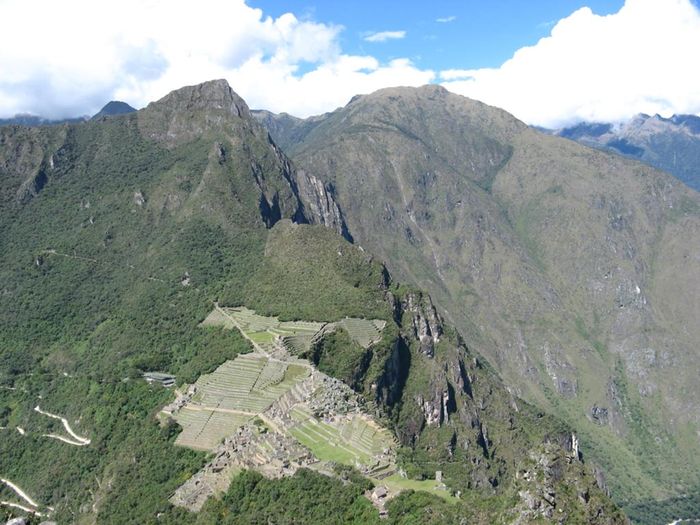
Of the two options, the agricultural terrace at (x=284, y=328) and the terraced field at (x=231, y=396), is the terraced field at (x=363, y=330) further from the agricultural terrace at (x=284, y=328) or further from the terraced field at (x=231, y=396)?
the terraced field at (x=231, y=396)

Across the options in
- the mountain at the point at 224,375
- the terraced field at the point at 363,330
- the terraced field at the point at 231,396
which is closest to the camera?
the mountain at the point at 224,375

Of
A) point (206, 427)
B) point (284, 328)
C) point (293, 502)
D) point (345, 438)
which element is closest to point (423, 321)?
point (284, 328)

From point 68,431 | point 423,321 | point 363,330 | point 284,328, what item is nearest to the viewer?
point 68,431

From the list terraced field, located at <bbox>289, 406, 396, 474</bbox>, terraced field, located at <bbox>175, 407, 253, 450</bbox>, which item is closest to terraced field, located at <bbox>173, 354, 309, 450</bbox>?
terraced field, located at <bbox>175, 407, 253, 450</bbox>

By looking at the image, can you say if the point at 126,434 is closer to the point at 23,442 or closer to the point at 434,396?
the point at 23,442

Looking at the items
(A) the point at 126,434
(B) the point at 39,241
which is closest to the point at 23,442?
(A) the point at 126,434

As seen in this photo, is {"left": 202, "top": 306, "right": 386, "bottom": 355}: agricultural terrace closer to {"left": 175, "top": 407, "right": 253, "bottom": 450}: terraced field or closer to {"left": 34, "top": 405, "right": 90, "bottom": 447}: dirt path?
{"left": 175, "top": 407, "right": 253, "bottom": 450}: terraced field

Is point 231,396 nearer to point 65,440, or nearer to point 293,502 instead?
point 65,440

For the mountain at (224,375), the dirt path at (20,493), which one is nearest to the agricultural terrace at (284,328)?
the mountain at (224,375)

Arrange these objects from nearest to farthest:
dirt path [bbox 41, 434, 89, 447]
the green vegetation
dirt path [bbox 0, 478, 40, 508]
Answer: the green vegetation, dirt path [bbox 0, 478, 40, 508], dirt path [bbox 41, 434, 89, 447]
